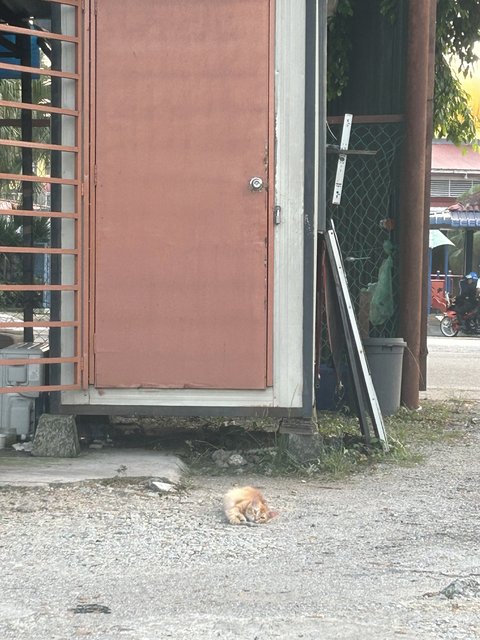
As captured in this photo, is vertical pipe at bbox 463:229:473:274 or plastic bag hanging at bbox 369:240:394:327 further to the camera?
vertical pipe at bbox 463:229:473:274

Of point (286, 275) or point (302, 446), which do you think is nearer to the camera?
point (286, 275)

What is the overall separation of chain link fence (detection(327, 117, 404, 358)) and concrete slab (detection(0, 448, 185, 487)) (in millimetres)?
3367


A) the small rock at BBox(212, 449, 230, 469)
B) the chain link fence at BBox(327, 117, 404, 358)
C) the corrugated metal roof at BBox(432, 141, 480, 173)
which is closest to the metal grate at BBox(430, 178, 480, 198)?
the corrugated metal roof at BBox(432, 141, 480, 173)

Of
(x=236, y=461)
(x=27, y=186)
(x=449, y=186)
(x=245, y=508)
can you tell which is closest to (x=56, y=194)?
(x=27, y=186)

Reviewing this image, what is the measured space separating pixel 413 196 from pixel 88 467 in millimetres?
4284

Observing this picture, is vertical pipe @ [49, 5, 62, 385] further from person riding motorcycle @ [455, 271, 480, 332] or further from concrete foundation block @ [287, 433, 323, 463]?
person riding motorcycle @ [455, 271, 480, 332]

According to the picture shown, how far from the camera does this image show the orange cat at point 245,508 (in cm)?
475

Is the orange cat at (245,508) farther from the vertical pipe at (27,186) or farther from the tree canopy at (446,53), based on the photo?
the tree canopy at (446,53)

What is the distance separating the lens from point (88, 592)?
12.2 ft

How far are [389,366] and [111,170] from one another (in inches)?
133

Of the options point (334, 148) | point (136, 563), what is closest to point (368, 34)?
point (334, 148)

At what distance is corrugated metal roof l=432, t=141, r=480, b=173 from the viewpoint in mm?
32906

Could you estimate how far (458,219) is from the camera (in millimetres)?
26750

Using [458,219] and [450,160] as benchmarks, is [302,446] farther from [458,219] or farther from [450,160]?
[450,160]
